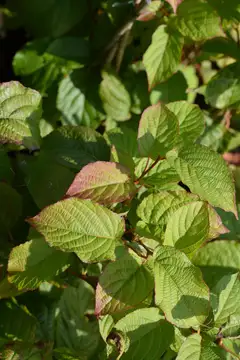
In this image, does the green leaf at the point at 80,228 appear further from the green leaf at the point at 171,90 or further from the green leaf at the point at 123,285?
the green leaf at the point at 171,90

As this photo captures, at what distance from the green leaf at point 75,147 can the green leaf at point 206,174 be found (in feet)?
0.68

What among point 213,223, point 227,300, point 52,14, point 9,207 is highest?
point 52,14

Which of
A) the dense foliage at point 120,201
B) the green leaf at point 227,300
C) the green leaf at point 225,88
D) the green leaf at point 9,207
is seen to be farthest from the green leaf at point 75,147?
the green leaf at point 225,88

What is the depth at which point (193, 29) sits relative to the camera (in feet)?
4.52

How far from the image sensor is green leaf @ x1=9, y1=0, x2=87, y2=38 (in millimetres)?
1653

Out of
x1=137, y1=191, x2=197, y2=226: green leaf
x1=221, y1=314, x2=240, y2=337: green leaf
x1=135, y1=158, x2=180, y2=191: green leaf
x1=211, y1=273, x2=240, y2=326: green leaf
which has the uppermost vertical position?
x1=135, y1=158, x2=180, y2=191: green leaf

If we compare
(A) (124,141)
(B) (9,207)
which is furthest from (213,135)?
(B) (9,207)

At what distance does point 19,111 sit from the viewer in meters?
1.13

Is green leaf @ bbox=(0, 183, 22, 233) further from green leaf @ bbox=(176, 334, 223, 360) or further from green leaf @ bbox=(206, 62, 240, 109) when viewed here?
green leaf @ bbox=(206, 62, 240, 109)

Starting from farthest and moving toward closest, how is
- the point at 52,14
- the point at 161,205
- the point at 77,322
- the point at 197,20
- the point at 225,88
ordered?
the point at 52,14 < the point at 225,88 < the point at 197,20 < the point at 77,322 < the point at 161,205

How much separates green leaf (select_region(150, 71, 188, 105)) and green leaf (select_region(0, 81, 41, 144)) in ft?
1.83

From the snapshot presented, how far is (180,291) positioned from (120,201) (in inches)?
8.2

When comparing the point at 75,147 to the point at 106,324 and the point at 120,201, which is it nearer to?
the point at 120,201

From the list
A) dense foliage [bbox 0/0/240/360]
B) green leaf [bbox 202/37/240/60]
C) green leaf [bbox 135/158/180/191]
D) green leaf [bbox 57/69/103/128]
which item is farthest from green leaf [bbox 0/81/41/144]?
green leaf [bbox 202/37/240/60]
